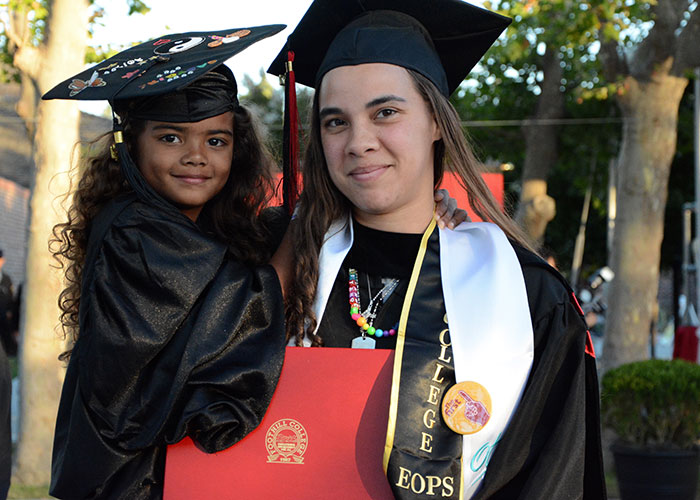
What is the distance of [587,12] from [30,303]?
5.66 metres

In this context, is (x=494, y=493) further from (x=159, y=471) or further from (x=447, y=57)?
(x=447, y=57)

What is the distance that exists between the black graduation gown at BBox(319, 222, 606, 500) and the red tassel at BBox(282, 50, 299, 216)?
20.7 inches

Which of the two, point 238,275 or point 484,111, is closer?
point 238,275

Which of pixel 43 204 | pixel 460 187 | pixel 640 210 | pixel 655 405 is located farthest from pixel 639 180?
pixel 460 187

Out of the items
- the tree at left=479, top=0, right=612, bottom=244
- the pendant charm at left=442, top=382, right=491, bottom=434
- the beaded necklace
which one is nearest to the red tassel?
the beaded necklace

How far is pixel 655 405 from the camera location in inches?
265

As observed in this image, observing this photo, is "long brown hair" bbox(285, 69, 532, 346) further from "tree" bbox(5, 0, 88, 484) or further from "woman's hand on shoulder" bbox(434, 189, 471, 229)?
"tree" bbox(5, 0, 88, 484)

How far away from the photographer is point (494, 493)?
6.70 feet

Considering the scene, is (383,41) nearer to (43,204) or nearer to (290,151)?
(290,151)

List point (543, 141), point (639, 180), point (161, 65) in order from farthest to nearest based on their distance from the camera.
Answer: point (543, 141)
point (639, 180)
point (161, 65)

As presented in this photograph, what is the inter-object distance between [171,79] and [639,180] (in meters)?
6.66

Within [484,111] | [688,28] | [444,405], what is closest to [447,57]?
[444,405]

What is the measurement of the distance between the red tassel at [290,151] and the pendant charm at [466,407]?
90 cm

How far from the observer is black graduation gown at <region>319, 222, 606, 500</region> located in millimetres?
2012
